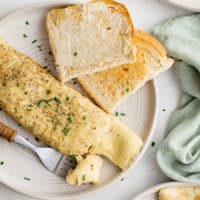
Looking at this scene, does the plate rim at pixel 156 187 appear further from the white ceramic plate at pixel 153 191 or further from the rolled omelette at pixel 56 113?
the rolled omelette at pixel 56 113

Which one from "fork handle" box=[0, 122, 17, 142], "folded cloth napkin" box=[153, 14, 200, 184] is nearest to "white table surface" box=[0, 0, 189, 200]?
"folded cloth napkin" box=[153, 14, 200, 184]

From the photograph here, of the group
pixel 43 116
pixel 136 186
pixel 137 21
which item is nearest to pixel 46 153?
pixel 43 116

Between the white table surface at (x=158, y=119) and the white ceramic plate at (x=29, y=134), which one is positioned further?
the white table surface at (x=158, y=119)

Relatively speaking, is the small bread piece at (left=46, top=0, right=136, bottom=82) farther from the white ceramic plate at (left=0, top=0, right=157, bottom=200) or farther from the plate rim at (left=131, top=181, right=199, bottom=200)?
the plate rim at (left=131, top=181, right=199, bottom=200)

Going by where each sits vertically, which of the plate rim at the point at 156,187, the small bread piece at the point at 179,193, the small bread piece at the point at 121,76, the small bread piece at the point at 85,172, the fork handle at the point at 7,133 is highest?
the small bread piece at the point at 121,76

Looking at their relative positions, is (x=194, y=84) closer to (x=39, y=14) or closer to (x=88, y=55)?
(x=88, y=55)

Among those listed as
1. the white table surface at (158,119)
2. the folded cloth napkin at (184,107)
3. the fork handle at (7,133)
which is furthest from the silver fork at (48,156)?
the folded cloth napkin at (184,107)
